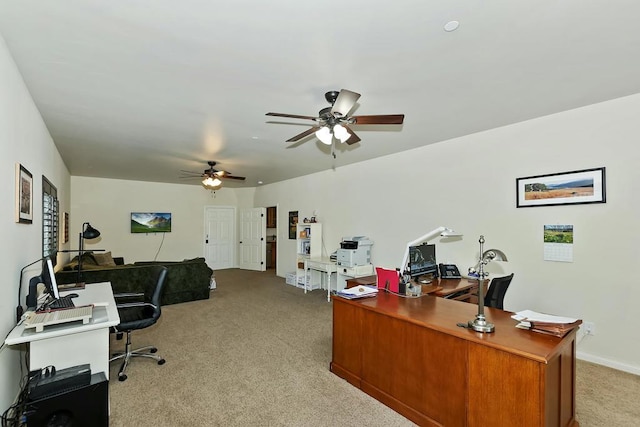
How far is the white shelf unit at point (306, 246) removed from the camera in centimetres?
639

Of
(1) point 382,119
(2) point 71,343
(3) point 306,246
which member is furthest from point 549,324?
(3) point 306,246

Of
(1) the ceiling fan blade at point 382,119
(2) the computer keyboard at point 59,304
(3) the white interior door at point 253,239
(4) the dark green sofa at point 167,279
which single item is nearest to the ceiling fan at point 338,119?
(1) the ceiling fan blade at point 382,119

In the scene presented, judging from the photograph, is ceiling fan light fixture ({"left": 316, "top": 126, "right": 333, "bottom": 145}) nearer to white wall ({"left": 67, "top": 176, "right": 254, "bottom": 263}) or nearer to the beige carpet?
the beige carpet

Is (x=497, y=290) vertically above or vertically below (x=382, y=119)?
below

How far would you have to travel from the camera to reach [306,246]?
21.8 feet

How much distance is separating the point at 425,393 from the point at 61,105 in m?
4.09

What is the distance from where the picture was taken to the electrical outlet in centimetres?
303

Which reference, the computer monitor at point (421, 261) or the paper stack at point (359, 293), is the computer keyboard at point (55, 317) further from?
the computer monitor at point (421, 261)

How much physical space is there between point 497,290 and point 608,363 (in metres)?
1.34

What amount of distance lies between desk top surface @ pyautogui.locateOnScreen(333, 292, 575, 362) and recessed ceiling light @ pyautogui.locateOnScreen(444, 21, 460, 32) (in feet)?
6.11

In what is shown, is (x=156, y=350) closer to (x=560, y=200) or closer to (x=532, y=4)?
(x=532, y=4)

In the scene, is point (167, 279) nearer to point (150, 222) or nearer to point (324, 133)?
point (150, 222)

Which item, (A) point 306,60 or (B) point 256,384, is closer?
(A) point 306,60

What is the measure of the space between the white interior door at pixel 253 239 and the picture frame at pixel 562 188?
20.7 ft
